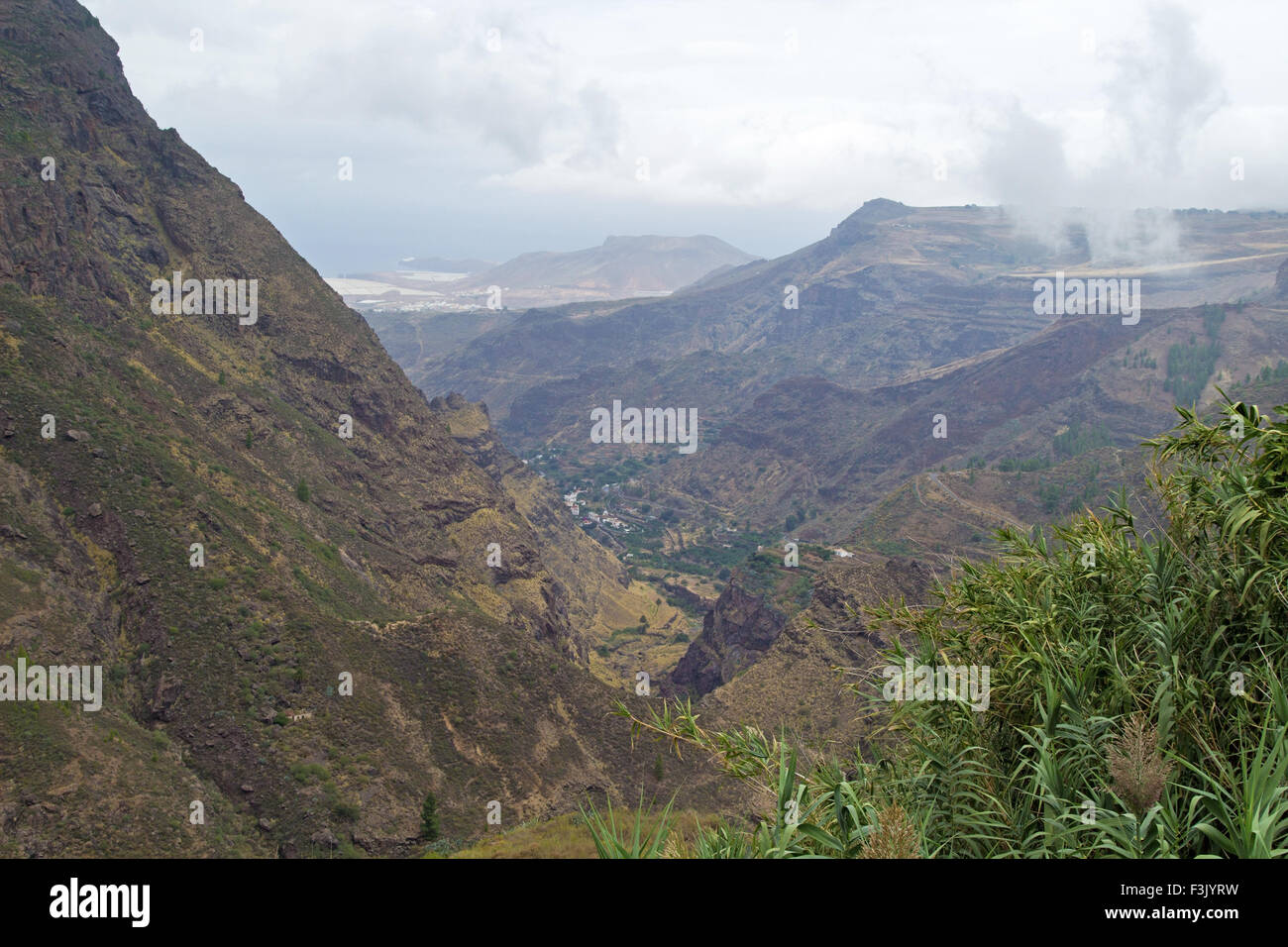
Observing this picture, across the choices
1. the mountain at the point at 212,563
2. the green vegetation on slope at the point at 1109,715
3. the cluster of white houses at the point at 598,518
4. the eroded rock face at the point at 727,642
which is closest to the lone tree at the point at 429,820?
the mountain at the point at 212,563

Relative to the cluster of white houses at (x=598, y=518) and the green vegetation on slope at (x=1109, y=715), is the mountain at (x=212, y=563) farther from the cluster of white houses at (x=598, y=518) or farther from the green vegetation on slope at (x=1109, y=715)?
the cluster of white houses at (x=598, y=518)

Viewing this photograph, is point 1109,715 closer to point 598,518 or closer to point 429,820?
point 429,820

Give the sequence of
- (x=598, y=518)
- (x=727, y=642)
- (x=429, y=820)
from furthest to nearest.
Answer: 1. (x=598, y=518)
2. (x=727, y=642)
3. (x=429, y=820)

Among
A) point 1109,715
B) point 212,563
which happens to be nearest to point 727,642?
point 212,563

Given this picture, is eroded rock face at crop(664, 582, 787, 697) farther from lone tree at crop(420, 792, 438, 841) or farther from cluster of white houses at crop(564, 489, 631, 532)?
cluster of white houses at crop(564, 489, 631, 532)

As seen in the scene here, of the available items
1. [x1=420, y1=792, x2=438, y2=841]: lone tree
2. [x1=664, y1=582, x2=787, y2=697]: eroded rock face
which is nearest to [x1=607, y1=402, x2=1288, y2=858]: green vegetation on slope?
[x1=420, y1=792, x2=438, y2=841]: lone tree
